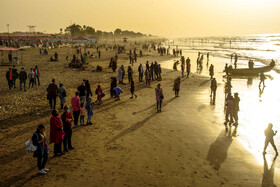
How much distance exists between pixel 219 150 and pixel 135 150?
3.17 meters

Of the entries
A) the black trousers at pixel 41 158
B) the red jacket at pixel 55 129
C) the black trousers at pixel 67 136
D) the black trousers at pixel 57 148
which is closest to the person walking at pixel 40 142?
the black trousers at pixel 41 158

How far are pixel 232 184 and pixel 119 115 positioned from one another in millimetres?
7279

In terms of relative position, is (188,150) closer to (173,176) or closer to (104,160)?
(173,176)

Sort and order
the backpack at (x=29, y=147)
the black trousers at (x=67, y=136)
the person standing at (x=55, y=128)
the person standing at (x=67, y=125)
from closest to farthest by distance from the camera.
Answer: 1. the backpack at (x=29, y=147)
2. the person standing at (x=55, y=128)
3. the person standing at (x=67, y=125)
4. the black trousers at (x=67, y=136)

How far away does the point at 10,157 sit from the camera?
8.15 meters

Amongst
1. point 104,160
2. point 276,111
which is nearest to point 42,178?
point 104,160

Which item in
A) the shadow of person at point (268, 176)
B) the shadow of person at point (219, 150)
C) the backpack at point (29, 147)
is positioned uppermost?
the backpack at point (29, 147)

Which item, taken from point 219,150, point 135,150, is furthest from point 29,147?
point 219,150

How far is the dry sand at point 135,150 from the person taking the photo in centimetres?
685

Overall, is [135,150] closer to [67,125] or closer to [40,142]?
[67,125]

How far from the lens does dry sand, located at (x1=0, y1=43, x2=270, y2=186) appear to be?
6.85 m

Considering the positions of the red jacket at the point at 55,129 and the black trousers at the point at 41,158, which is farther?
the red jacket at the point at 55,129

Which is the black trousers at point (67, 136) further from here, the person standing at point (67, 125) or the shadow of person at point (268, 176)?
the shadow of person at point (268, 176)

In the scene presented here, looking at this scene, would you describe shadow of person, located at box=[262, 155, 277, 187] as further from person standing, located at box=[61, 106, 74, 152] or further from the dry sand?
person standing, located at box=[61, 106, 74, 152]
